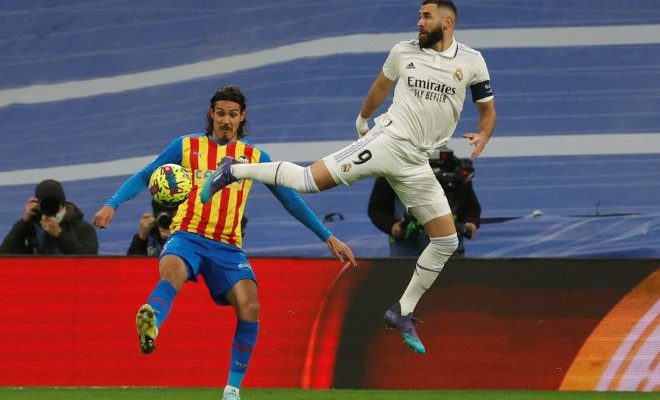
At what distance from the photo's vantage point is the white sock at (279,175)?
9586 millimetres

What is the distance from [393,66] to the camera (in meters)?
9.81

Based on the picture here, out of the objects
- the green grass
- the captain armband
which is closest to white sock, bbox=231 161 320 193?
the captain armband

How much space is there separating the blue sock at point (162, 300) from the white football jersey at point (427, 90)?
1623 mm

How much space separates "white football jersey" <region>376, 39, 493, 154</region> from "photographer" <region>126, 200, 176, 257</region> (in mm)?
2735

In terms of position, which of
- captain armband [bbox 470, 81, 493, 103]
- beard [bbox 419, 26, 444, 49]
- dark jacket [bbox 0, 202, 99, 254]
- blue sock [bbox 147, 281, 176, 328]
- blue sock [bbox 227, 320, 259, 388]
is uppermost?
beard [bbox 419, 26, 444, 49]

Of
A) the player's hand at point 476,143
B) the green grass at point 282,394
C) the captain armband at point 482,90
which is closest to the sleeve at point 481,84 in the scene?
the captain armband at point 482,90

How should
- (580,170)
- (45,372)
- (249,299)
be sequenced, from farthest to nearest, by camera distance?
(580,170)
(45,372)
(249,299)

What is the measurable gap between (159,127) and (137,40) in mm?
807

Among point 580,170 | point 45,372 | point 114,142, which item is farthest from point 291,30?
point 45,372

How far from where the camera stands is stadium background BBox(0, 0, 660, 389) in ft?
43.4

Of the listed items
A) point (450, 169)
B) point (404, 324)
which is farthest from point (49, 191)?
point (404, 324)

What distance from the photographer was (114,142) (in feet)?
45.2

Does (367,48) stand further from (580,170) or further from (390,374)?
(390,374)

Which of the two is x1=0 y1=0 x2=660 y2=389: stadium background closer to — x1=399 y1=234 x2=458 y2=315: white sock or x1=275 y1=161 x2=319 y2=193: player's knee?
x1=399 y1=234 x2=458 y2=315: white sock
